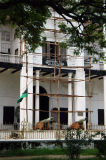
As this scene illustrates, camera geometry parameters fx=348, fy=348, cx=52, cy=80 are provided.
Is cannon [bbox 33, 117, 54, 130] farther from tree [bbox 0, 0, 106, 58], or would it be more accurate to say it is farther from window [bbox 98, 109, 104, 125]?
tree [bbox 0, 0, 106, 58]

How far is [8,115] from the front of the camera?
24.0 metres

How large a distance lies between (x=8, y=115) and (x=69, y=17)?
47.0 ft

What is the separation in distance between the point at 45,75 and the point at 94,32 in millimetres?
12447

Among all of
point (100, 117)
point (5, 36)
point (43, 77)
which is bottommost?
point (100, 117)

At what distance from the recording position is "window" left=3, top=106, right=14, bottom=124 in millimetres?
23820

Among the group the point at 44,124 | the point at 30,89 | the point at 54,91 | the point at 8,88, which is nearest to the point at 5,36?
the point at 8,88

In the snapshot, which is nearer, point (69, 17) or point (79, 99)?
point (69, 17)

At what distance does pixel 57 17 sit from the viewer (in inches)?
901

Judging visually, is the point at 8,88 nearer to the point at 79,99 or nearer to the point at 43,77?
the point at 43,77

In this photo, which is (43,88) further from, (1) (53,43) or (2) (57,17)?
(2) (57,17)

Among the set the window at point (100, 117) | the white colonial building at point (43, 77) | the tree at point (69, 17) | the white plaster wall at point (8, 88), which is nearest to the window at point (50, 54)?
the white colonial building at point (43, 77)

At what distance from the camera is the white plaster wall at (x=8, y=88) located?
24.0 meters

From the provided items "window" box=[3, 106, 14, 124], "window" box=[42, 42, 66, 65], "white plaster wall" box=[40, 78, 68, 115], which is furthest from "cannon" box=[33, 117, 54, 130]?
"window" box=[42, 42, 66, 65]

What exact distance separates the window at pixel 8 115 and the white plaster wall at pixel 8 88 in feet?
0.91
